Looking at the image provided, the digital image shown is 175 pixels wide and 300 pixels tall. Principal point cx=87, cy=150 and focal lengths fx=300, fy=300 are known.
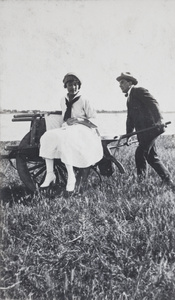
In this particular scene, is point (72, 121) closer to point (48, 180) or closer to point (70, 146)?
point (70, 146)

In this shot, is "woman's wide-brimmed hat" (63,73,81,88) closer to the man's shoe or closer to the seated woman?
the seated woman

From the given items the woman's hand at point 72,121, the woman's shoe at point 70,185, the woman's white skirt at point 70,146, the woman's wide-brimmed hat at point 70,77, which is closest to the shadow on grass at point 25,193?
the woman's shoe at point 70,185

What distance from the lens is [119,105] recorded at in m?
4.64

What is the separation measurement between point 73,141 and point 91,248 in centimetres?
138

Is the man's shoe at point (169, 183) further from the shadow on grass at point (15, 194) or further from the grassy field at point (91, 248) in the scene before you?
the shadow on grass at point (15, 194)

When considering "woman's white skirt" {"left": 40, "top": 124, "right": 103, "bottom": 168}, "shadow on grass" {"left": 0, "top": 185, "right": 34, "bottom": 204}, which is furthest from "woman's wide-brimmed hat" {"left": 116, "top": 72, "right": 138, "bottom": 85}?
"shadow on grass" {"left": 0, "top": 185, "right": 34, "bottom": 204}

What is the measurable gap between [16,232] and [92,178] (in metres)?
1.69

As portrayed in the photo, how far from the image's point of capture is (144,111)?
4297 millimetres

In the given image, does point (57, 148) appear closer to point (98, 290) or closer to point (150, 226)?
point (150, 226)

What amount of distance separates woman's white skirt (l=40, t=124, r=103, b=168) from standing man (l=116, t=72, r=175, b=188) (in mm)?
928

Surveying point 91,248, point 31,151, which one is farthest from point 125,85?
point 91,248

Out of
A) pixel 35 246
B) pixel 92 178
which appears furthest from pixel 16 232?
pixel 92 178

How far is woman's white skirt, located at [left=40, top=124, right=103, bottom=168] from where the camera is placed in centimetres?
349

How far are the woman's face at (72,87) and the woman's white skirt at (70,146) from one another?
553 millimetres
